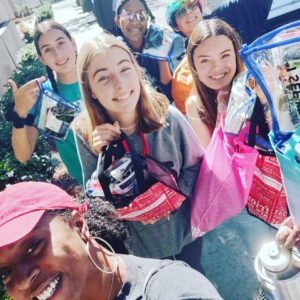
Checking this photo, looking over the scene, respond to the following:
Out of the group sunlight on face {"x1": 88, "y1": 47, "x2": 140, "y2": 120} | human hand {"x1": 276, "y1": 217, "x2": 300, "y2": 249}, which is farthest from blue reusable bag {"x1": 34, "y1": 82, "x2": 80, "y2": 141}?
human hand {"x1": 276, "y1": 217, "x2": 300, "y2": 249}

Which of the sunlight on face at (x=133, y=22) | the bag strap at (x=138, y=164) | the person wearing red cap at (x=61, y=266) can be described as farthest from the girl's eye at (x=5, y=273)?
the sunlight on face at (x=133, y=22)

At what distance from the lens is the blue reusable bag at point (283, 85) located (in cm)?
117

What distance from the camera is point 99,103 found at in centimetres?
202

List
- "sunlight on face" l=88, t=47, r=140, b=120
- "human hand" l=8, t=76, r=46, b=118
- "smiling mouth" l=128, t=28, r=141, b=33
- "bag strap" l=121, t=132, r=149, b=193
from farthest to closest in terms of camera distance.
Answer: "smiling mouth" l=128, t=28, r=141, b=33
"human hand" l=8, t=76, r=46, b=118
"sunlight on face" l=88, t=47, r=140, b=120
"bag strap" l=121, t=132, r=149, b=193

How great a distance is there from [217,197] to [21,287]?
0.98 metres

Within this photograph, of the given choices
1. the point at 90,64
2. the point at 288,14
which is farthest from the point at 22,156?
the point at 288,14

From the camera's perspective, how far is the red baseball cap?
47.3 inches

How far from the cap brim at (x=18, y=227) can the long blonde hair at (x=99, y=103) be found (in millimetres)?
815

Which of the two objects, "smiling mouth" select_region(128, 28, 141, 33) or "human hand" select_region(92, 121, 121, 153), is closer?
"human hand" select_region(92, 121, 121, 153)

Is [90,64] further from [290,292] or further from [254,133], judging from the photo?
[290,292]

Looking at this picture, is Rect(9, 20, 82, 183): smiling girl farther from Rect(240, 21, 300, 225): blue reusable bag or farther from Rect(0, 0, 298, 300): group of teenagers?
Rect(240, 21, 300, 225): blue reusable bag

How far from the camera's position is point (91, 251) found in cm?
129

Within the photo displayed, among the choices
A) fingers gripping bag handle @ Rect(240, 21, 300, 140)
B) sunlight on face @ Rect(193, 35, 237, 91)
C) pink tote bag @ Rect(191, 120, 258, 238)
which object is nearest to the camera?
fingers gripping bag handle @ Rect(240, 21, 300, 140)

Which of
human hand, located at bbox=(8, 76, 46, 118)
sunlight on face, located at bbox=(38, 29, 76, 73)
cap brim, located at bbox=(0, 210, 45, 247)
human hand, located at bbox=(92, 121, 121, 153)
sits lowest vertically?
human hand, located at bbox=(92, 121, 121, 153)
